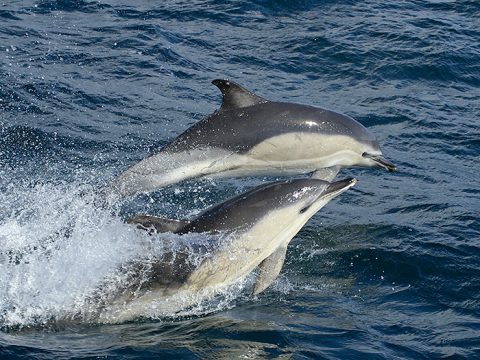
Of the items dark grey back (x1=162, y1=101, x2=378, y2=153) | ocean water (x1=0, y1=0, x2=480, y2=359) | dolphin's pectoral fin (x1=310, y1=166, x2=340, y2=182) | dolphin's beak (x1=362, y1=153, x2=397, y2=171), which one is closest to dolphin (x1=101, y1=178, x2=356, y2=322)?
ocean water (x1=0, y1=0, x2=480, y2=359)

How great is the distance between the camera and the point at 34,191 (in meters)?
11.3

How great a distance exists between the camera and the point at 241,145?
1043 centimetres

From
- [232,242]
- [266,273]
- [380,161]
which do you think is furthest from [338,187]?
[380,161]

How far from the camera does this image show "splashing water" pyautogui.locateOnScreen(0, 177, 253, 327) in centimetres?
786

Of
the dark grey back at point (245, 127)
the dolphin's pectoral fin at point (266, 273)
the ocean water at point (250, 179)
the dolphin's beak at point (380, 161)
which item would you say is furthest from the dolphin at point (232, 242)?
the dolphin's beak at point (380, 161)

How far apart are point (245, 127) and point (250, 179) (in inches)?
82.1

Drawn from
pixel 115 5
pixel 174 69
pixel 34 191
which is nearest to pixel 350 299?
pixel 34 191

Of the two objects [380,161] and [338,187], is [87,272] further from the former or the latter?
[380,161]

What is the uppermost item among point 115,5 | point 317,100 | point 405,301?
point 115,5

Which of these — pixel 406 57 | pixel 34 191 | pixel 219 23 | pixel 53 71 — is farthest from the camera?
pixel 219 23

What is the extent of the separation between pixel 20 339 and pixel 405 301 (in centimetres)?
368

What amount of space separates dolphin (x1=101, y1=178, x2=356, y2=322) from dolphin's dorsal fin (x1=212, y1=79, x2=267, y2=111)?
179cm

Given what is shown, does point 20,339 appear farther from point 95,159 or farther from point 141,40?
point 141,40

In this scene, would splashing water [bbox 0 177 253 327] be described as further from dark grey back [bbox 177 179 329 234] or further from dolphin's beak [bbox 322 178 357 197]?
dolphin's beak [bbox 322 178 357 197]
